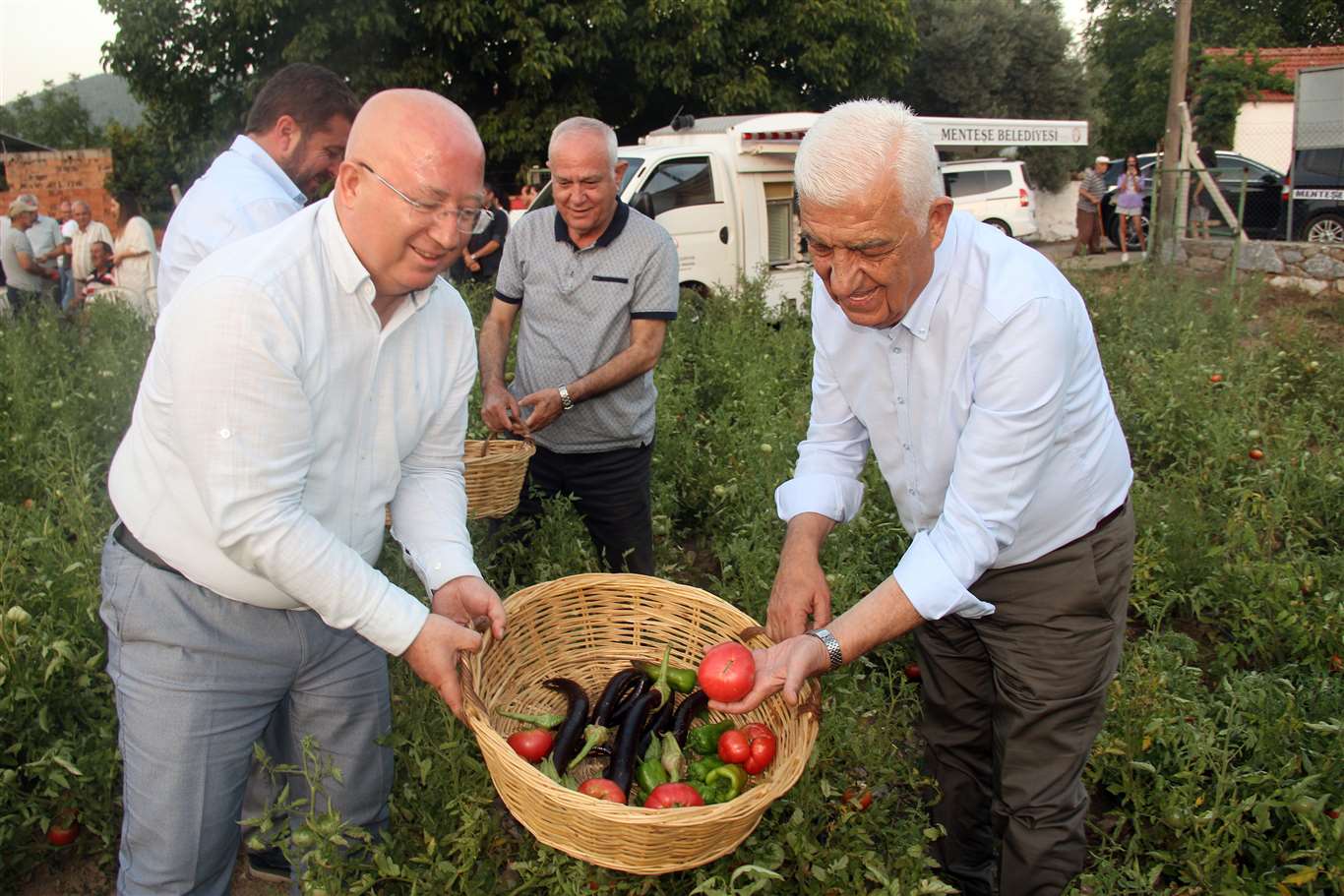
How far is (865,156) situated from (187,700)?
166 cm

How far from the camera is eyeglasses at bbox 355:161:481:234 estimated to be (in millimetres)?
1811

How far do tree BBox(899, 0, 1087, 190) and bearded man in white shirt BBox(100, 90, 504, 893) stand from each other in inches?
913

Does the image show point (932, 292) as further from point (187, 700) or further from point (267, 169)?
point (267, 169)

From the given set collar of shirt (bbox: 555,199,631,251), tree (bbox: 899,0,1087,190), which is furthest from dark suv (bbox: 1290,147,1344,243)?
collar of shirt (bbox: 555,199,631,251)

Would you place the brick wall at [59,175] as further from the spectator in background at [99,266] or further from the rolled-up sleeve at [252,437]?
the rolled-up sleeve at [252,437]

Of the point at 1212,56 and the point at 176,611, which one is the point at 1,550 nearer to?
the point at 176,611

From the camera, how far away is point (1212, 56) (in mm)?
26906

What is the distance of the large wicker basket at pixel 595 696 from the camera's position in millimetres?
1853

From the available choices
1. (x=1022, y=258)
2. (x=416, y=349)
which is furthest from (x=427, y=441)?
(x=1022, y=258)

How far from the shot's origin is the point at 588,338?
3639 mm

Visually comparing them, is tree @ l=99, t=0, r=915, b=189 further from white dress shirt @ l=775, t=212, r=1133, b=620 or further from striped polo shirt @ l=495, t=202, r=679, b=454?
white dress shirt @ l=775, t=212, r=1133, b=620

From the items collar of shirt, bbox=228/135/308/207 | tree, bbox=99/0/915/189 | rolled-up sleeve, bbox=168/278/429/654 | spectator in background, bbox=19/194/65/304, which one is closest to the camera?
rolled-up sleeve, bbox=168/278/429/654

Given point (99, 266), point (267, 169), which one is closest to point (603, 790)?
point (267, 169)

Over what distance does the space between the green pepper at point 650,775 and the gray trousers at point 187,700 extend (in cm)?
72
